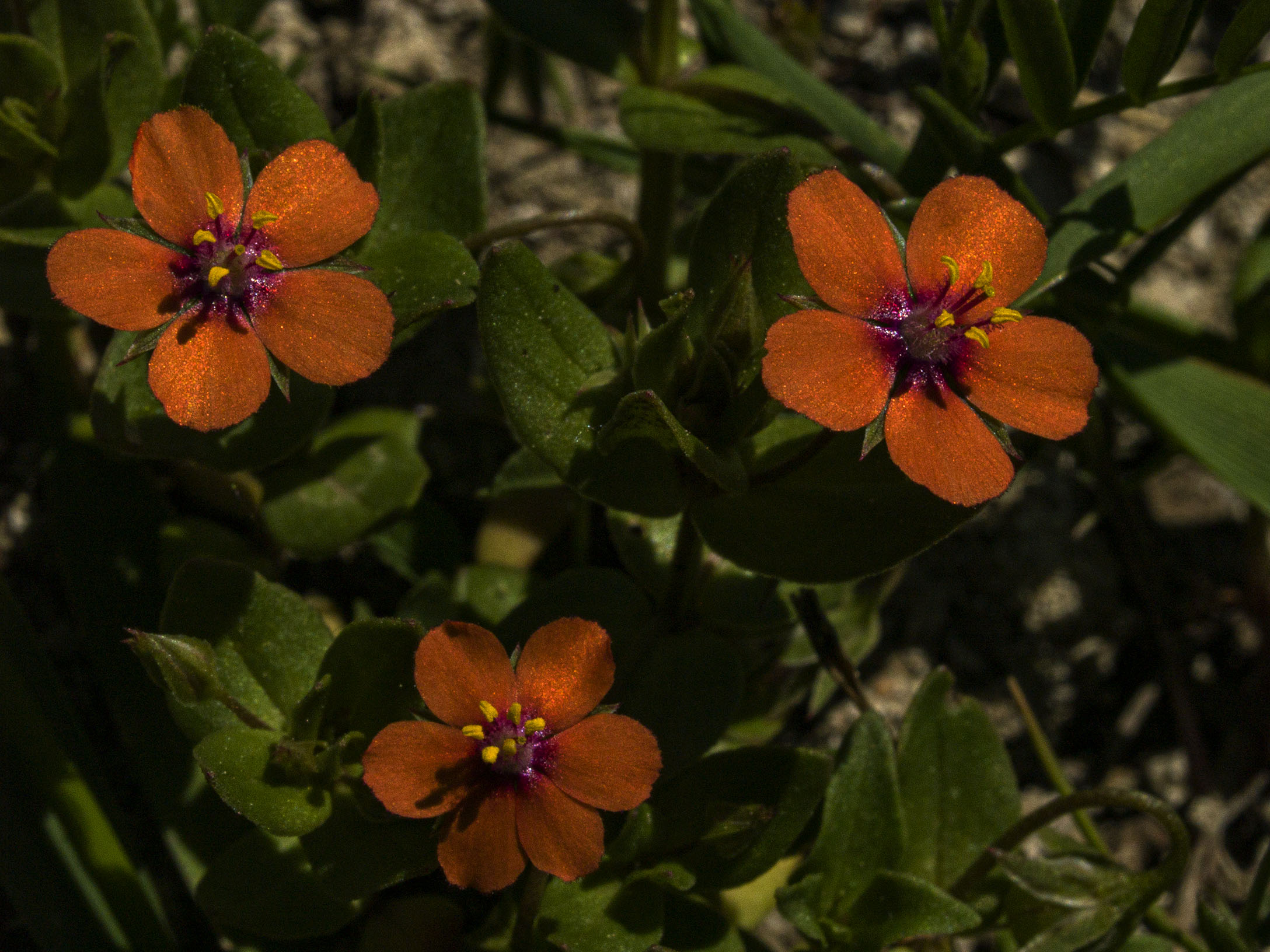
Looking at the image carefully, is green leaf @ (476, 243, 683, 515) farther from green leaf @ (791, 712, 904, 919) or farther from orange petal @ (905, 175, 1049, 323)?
green leaf @ (791, 712, 904, 919)

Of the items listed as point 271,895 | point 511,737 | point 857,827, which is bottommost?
point 271,895

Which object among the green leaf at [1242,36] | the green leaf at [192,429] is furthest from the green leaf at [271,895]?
the green leaf at [1242,36]

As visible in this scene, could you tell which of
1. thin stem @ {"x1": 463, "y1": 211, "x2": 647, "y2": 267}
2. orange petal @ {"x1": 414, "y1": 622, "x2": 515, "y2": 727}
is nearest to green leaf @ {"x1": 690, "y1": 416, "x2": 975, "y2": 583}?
orange petal @ {"x1": 414, "y1": 622, "x2": 515, "y2": 727}

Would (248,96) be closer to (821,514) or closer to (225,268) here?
(225,268)

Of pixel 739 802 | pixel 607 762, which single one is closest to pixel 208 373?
pixel 607 762

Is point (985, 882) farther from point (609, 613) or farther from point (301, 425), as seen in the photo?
point (301, 425)

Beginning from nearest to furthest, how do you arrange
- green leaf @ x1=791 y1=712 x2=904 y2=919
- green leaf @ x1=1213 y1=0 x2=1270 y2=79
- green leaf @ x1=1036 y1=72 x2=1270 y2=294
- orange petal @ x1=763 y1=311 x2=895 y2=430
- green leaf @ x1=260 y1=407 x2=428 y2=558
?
orange petal @ x1=763 y1=311 x2=895 y2=430
green leaf @ x1=1213 y1=0 x2=1270 y2=79
green leaf @ x1=791 y1=712 x2=904 y2=919
green leaf @ x1=1036 y1=72 x2=1270 y2=294
green leaf @ x1=260 y1=407 x2=428 y2=558
